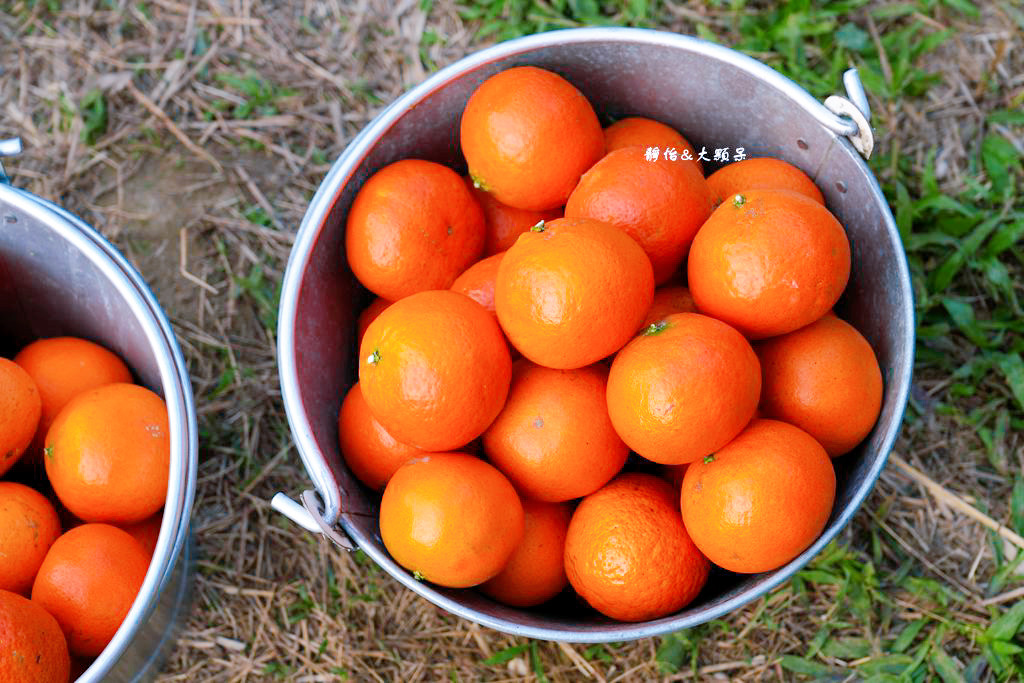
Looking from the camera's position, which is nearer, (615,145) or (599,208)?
(599,208)

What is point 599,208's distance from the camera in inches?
49.3

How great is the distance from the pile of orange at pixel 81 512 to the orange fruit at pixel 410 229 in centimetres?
43

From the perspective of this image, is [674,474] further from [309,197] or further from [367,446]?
[309,197]

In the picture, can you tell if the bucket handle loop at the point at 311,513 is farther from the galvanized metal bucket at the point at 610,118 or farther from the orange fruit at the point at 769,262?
the orange fruit at the point at 769,262

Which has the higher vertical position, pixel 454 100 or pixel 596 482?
pixel 454 100

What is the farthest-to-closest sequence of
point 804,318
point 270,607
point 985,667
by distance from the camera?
point 270,607, point 985,667, point 804,318

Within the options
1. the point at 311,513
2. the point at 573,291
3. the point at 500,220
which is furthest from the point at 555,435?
the point at 500,220

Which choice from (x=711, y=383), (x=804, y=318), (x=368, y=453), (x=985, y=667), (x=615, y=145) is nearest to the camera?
(x=711, y=383)

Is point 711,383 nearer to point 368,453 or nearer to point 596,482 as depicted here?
point 596,482

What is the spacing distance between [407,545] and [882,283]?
84cm

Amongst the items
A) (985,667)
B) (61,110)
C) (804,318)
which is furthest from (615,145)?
(61,110)

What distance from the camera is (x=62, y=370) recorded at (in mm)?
1484

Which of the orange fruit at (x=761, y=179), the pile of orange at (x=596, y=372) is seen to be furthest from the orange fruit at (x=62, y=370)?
the orange fruit at (x=761, y=179)

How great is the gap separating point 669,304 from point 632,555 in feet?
1.25
